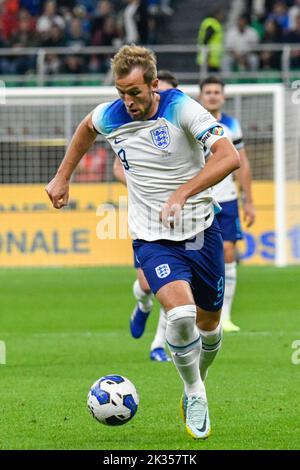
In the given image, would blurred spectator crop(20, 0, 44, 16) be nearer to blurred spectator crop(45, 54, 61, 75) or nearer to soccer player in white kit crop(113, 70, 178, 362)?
blurred spectator crop(45, 54, 61, 75)

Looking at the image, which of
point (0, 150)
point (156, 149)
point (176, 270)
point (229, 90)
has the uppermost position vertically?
point (156, 149)

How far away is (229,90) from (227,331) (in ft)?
26.8

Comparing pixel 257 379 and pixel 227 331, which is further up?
pixel 257 379

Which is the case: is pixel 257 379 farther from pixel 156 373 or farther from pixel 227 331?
pixel 227 331

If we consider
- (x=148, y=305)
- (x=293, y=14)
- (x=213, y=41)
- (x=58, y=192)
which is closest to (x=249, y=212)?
(x=148, y=305)

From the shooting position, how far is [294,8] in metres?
26.2

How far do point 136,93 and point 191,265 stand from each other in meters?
1.11

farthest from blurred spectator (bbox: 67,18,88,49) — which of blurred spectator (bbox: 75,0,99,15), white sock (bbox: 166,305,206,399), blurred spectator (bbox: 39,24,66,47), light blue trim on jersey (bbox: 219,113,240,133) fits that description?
white sock (bbox: 166,305,206,399)

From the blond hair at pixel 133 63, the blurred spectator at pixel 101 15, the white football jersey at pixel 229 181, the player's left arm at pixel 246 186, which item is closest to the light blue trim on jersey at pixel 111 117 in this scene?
the blond hair at pixel 133 63

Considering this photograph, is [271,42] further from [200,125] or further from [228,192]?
[200,125]

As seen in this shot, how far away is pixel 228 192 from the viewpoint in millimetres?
11555

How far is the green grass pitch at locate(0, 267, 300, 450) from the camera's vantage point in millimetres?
6418

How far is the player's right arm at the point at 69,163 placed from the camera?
6785 mm
